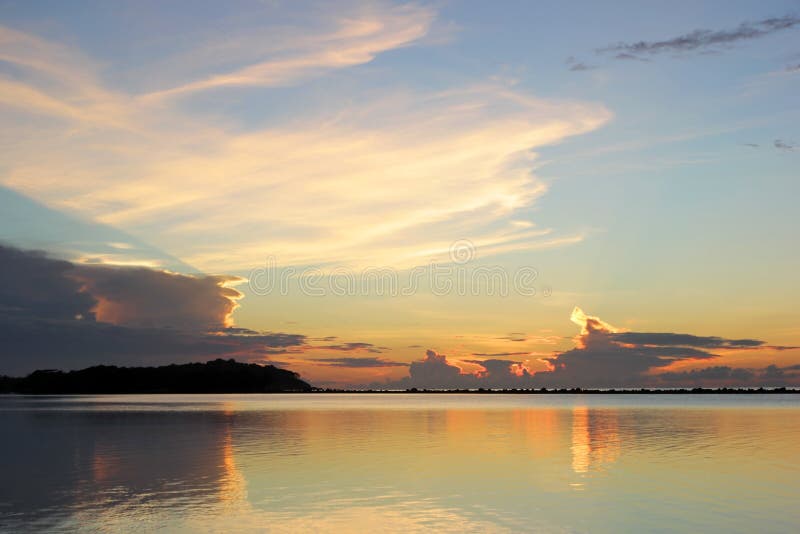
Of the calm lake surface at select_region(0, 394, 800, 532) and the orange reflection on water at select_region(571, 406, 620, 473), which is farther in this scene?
the orange reflection on water at select_region(571, 406, 620, 473)

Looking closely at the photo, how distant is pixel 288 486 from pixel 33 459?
21.7 meters

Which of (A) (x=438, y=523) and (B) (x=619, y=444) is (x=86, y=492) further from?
(B) (x=619, y=444)

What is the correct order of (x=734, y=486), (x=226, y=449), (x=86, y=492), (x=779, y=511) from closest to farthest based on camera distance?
(x=779, y=511)
(x=86, y=492)
(x=734, y=486)
(x=226, y=449)

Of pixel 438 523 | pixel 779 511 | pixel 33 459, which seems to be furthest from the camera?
pixel 33 459

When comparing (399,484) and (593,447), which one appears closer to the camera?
(399,484)

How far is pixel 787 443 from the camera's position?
6222cm

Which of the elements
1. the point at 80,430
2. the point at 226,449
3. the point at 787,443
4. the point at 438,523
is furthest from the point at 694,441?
the point at 80,430

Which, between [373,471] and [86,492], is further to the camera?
[373,471]

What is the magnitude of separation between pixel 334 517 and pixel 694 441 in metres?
44.0

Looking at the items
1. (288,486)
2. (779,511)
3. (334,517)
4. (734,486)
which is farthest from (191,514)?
(734,486)

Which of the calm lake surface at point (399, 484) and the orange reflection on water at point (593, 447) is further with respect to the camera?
the orange reflection on water at point (593, 447)

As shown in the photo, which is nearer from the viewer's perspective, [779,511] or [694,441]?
[779,511]

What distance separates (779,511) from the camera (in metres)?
31.3

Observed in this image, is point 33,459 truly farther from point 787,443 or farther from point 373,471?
point 787,443
